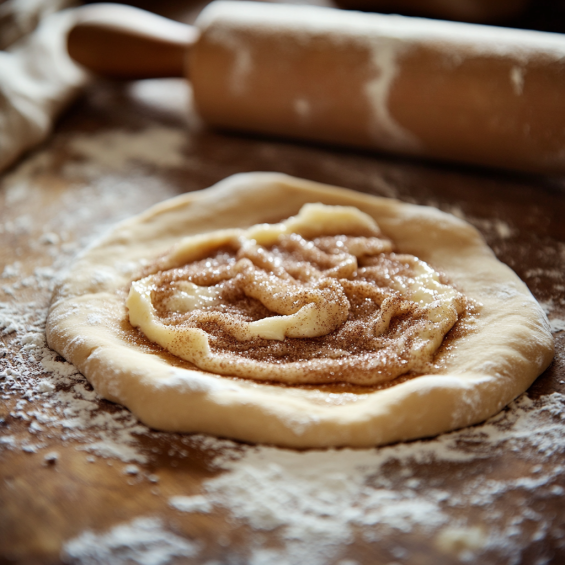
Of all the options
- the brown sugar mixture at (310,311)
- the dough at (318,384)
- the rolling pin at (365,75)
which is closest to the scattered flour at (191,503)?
the dough at (318,384)

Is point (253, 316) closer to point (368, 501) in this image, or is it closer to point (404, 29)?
point (368, 501)

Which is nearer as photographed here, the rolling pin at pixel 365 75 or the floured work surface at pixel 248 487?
the floured work surface at pixel 248 487

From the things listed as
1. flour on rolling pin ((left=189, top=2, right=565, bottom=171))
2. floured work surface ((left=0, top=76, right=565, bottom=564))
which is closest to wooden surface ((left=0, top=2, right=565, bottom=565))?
floured work surface ((left=0, top=76, right=565, bottom=564))

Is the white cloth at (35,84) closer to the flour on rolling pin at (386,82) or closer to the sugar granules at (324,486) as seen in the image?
the flour on rolling pin at (386,82)

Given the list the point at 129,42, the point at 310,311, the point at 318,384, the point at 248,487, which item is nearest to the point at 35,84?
the point at 129,42

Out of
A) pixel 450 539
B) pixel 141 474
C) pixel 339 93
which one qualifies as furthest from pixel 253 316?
pixel 339 93
